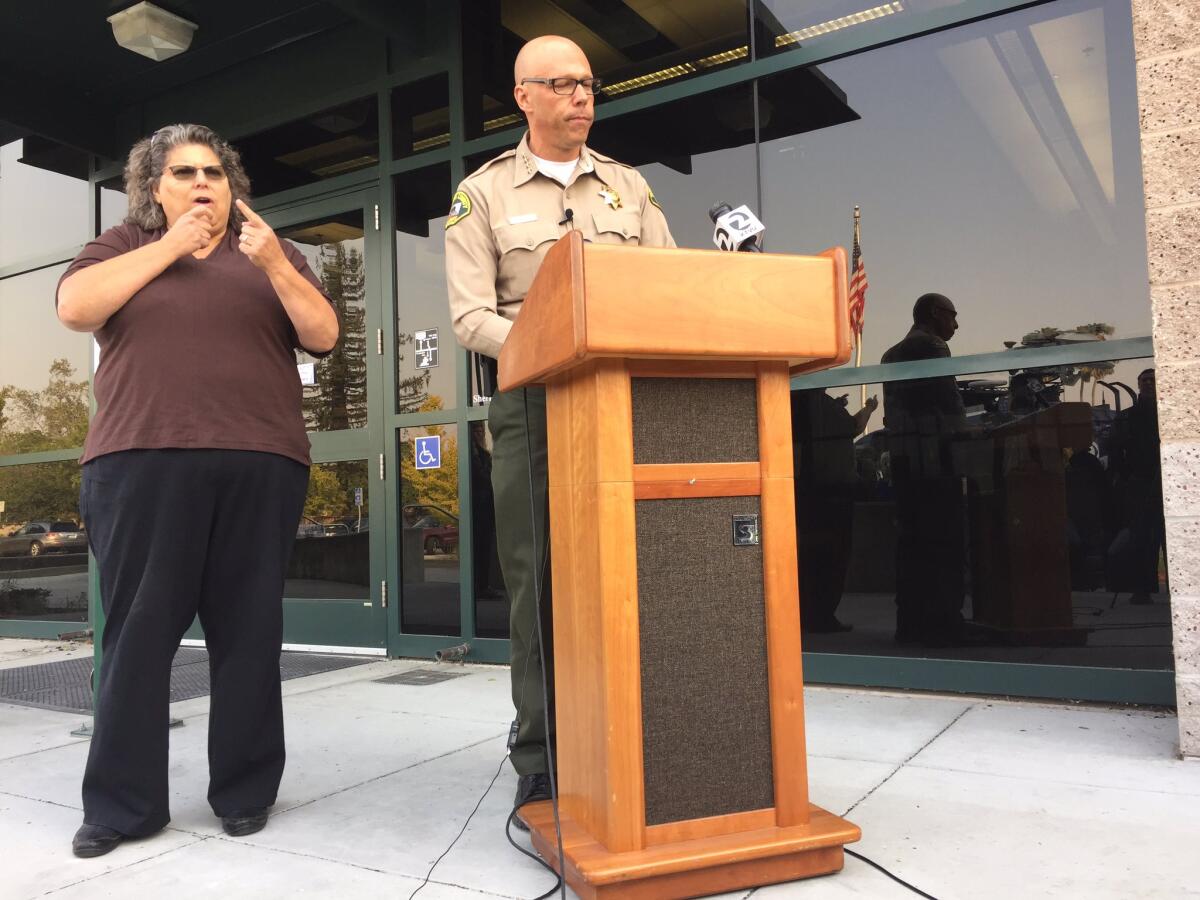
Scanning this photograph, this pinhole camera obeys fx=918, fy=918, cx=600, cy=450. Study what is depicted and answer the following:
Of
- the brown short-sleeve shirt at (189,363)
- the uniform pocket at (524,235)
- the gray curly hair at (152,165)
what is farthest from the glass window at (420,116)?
the uniform pocket at (524,235)

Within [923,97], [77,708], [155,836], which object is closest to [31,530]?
[77,708]

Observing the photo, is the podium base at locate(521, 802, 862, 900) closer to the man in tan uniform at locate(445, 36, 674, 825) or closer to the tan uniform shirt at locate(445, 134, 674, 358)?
the man in tan uniform at locate(445, 36, 674, 825)

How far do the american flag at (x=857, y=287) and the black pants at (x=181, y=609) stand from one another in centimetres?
234

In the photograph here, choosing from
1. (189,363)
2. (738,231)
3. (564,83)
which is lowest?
(189,363)

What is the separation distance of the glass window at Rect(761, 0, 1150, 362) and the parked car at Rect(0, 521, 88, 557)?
17.6ft

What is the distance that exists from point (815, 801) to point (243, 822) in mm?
1350

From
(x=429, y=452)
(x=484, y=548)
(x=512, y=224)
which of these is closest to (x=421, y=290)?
(x=429, y=452)

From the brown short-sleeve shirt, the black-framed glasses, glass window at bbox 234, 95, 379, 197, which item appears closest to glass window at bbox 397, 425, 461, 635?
glass window at bbox 234, 95, 379, 197

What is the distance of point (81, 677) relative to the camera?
15.5ft

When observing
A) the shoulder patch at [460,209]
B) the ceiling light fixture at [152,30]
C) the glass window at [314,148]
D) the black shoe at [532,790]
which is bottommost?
the black shoe at [532,790]

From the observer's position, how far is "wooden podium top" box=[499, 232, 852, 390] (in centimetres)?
151

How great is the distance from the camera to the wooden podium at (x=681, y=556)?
157cm

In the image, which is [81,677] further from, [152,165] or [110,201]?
[152,165]

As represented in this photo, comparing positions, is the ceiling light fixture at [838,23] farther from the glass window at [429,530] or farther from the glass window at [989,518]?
the glass window at [429,530]
